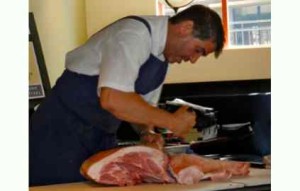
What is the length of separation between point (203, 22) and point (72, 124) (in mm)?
608

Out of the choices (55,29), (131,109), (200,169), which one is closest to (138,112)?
(131,109)

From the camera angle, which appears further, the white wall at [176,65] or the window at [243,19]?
the window at [243,19]

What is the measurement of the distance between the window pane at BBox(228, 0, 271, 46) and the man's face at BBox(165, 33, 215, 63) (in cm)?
256

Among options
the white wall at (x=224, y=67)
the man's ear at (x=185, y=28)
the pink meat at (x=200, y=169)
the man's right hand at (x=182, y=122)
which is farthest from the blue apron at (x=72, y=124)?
the white wall at (x=224, y=67)

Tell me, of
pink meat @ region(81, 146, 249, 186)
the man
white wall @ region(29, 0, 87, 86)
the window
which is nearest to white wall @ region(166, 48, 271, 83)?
the window

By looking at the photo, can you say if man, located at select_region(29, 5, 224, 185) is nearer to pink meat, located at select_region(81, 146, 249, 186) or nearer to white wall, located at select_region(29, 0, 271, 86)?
pink meat, located at select_region(81, 146, 249, 186)

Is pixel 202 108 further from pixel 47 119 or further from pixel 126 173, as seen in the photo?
pixel 126 173

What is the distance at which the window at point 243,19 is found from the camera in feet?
15.3

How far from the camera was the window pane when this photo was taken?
4645 mm

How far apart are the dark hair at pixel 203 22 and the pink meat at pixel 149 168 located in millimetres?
466

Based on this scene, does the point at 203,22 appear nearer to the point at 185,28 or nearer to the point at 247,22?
the point at 185,28

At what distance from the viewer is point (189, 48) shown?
200 cm

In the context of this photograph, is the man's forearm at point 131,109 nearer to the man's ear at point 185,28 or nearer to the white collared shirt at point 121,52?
the white collared shirt at point 121,52
